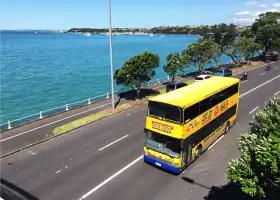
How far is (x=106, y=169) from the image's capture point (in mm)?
17312

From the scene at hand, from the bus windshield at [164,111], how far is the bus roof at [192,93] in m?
0.23

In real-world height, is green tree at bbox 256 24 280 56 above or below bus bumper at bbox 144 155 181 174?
above

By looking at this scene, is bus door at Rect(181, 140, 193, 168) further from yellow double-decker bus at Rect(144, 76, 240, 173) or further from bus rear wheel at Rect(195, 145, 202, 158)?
bus rear wheel at Rect(195, 145, 202, 158)

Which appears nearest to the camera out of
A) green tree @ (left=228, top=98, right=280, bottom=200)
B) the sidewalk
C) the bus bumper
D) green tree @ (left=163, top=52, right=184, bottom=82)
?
green tree @ (left=228, top=98, right=280, bottom=200)

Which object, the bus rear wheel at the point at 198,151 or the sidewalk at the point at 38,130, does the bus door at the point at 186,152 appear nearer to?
the bus rear wheel at the point at 198,151

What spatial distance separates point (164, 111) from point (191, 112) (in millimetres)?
1639

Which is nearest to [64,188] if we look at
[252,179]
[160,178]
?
[160,178]

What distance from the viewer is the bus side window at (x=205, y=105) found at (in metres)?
17.3

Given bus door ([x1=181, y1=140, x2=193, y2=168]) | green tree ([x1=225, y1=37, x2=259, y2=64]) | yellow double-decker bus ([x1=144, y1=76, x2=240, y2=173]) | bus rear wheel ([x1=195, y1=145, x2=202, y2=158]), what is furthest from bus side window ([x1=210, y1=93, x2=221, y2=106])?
green tree ([x1=225, y1=37, x2=259, y2=64])

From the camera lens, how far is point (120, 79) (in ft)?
103

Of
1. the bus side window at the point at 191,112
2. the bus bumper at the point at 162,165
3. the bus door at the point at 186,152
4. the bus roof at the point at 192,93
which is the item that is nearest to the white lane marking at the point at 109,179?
the bus bumper at the point at 162,165

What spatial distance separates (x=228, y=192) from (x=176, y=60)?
27630 mm

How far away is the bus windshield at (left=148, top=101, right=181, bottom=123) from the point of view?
15233 millimetres

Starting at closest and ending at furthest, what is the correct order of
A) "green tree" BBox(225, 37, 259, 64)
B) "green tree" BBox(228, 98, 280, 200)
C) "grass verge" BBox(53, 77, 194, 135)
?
"green tree" BBox(228, 98, 280, 200)
"grass verge" BBox(53, 77, 194, 135)
"green tree" BBox(225, 37, 259, 64)
